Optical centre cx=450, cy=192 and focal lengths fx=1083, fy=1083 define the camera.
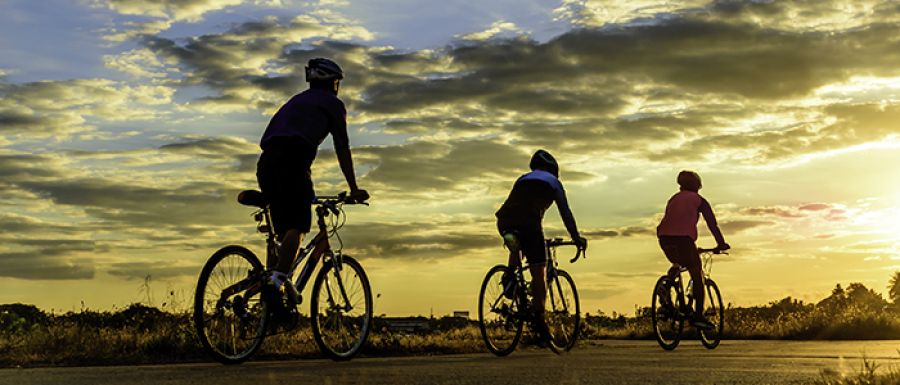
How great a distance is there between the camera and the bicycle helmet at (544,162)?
42.8ft

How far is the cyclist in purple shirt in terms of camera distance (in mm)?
9297

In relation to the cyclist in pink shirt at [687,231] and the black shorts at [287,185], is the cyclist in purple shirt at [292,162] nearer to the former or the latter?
the black shorts at [287,185]

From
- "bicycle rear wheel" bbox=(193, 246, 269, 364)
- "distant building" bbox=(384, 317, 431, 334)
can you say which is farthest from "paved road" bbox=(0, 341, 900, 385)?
"distant building" bbox=(384, 317, 431, 334)

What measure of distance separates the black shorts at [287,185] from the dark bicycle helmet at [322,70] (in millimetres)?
791

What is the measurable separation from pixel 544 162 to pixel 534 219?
0.80m

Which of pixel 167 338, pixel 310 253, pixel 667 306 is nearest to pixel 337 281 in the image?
pixel 310 253

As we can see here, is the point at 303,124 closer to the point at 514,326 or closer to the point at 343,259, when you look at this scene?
the point at 343,259

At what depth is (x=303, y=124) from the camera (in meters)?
9.43

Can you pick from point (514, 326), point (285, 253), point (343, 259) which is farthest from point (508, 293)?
point (285, 253)

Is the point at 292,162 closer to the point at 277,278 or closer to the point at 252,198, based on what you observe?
the point at 252,198

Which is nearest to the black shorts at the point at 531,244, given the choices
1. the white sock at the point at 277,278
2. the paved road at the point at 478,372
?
the paved road at the point at 478,372

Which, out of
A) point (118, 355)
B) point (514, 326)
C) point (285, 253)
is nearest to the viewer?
point (285, 253)

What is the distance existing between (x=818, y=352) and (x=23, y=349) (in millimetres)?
9488

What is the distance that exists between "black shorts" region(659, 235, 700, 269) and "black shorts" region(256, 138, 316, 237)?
7.64m
